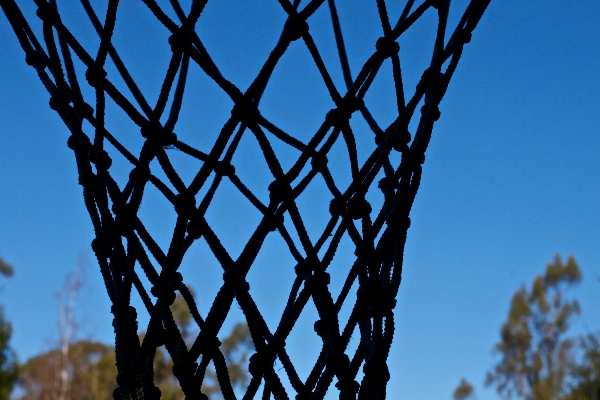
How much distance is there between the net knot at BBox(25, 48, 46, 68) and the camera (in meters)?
0.56

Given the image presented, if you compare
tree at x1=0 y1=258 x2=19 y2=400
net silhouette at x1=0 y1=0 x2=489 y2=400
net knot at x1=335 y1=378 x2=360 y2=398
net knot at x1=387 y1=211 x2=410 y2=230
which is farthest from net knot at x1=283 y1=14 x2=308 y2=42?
tree at x1=0 y1=258 x2=19 y2=400

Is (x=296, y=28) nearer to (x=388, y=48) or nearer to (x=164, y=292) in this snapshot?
(x=388, y=48)

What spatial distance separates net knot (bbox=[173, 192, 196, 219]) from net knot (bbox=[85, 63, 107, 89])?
0.12 meters

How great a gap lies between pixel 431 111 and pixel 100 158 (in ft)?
0.94

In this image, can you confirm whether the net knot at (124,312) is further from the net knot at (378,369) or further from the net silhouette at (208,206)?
the net knot at (378,369)

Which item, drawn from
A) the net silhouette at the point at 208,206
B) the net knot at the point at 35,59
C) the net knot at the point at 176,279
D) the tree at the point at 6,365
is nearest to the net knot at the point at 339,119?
the net silhouette at the point at 208,206

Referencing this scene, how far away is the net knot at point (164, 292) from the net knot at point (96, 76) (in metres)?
0.17

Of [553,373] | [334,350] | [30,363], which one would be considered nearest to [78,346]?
[30,363]

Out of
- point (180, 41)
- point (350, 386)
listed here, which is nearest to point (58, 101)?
point (180, 41)

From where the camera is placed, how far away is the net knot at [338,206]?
61 cm

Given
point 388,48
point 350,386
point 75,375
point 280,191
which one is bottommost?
point 350,386

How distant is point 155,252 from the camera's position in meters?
0.50

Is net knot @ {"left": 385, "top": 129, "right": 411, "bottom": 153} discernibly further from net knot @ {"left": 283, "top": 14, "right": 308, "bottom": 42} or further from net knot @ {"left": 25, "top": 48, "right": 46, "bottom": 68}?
net knot @ {"left": 25, "top": 48, "right": 46, "bottom": 68}

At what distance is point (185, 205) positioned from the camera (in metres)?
0.46
